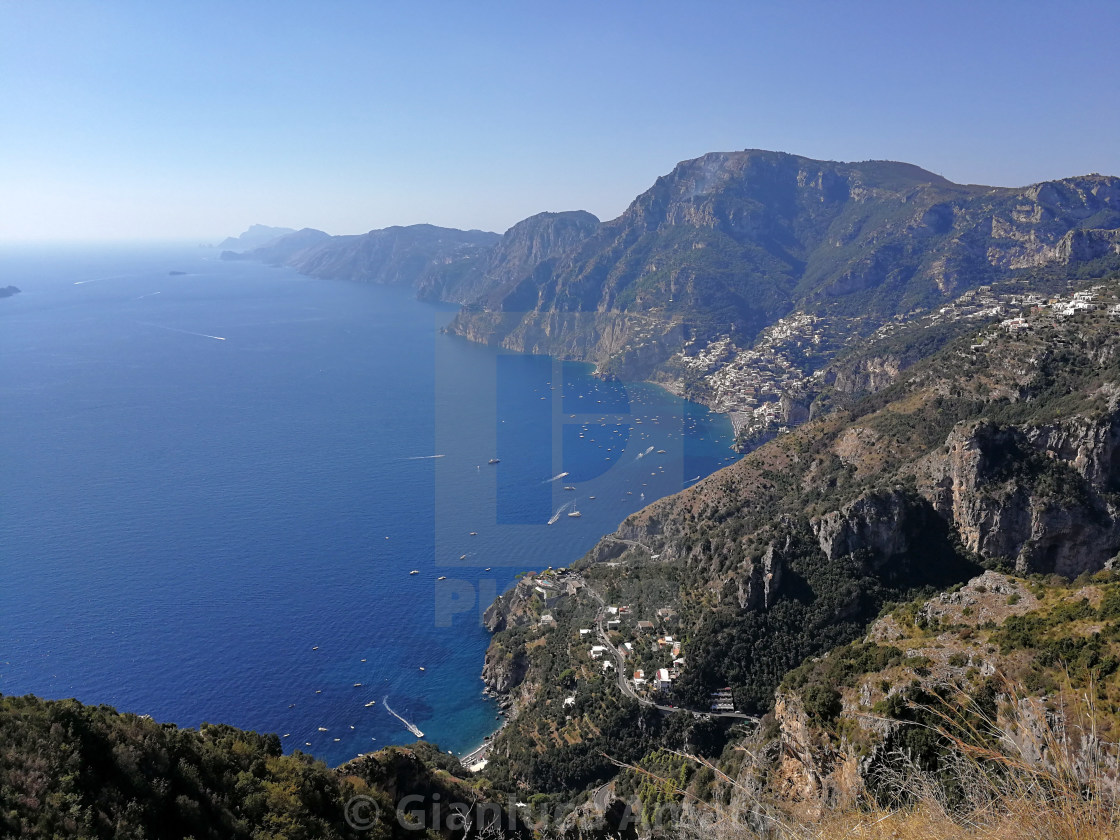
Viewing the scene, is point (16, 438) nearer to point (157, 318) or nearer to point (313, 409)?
point (313, 409)

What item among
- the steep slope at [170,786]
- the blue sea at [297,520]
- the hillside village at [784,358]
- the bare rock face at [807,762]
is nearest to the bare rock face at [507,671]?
the blue sea at [297,520]

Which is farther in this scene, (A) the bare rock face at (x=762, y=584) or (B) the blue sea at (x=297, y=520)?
(B) the blue sea at (x=297, y=520)

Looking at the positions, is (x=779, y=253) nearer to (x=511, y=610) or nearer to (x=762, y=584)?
(x=511, y=610)

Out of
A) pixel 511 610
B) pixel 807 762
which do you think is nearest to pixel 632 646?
pixel 511 610

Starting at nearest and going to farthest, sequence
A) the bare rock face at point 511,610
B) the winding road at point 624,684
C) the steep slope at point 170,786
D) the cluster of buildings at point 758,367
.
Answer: the steep slope at point 170,786, the winding road at point 624,684, the bare rock face at point 511,610, the cluster of buildings at point 758,367

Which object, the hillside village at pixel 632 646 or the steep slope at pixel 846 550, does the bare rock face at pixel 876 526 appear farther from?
the hillside village at pixel 632 646

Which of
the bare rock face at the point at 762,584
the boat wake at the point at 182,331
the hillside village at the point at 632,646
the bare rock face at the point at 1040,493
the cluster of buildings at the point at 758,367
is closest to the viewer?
the bare rock face at the point at 1040,493
